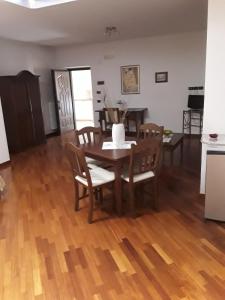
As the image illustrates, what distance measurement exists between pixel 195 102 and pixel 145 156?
12.6 ft

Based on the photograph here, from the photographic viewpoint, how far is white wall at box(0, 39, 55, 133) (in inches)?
232

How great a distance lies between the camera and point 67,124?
26.3 ft

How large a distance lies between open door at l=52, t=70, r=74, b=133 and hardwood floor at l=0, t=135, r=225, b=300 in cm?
429

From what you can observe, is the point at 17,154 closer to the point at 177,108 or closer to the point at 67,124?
the point at 67,124

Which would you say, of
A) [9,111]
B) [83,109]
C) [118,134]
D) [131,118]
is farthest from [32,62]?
[118,134]

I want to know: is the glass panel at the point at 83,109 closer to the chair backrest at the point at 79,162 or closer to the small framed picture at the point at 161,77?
the small framed picture at the point at 161,77

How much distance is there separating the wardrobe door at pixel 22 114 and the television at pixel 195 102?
12.7ft

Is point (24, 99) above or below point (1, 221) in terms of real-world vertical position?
above

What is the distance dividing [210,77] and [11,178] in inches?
134

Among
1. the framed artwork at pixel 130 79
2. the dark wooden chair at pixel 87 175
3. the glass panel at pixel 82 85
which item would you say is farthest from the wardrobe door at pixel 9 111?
the glass panel at pixel 82 85

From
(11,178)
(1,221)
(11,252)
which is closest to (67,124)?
(11,178)

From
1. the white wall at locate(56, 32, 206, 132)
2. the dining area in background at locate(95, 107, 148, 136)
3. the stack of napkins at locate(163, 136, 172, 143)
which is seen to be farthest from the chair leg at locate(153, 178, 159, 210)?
the white wall at locate(56, 32, 206, 132)

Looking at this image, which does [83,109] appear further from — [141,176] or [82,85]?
[141,176]

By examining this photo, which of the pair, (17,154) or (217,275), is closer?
(217,275)
